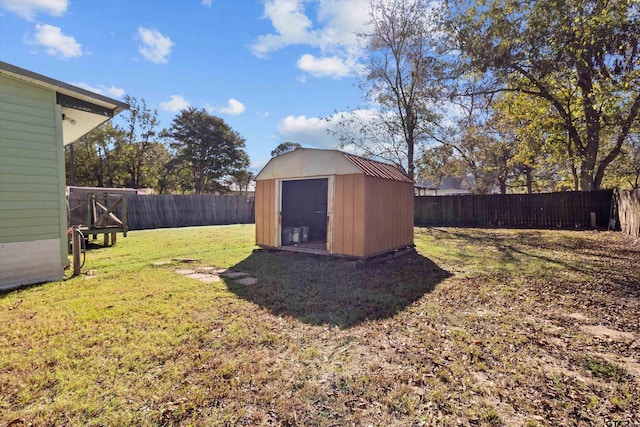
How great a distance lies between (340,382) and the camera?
7.11 feet

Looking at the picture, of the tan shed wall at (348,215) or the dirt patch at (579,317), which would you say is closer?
the dirt patch at (579,317)

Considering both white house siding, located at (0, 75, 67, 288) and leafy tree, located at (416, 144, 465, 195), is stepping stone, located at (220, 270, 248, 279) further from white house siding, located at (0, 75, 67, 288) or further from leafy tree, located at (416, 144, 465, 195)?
leafy tree, located at (416, 144, 465, 195)

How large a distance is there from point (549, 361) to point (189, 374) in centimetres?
283

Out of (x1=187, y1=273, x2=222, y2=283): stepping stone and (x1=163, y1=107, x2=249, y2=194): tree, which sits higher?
(x1=163, y1=107, x2=249, y2=194): tree

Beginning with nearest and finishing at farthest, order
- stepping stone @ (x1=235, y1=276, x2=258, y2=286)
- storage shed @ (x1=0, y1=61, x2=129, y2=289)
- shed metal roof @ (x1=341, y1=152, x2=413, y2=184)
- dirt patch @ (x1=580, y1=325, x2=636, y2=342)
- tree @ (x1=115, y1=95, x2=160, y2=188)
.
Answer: dirt patch @ (x1=580, y1=325, x2=636, y2=342)
storage shed @ (x1=0, y1=61, x2=129, y2=289)
stepping stone @ (x1=235, y1=276, x2=258, y2=286)
shed metal roof @ (x1=341, y1=152, x2=413, y2=184)
tree @ (x1=115, y1=95, x2=160, y2=188)

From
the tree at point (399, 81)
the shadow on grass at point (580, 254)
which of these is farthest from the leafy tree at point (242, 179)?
the shadow on grass at point (580, 254)

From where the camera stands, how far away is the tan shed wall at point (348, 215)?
229 inches

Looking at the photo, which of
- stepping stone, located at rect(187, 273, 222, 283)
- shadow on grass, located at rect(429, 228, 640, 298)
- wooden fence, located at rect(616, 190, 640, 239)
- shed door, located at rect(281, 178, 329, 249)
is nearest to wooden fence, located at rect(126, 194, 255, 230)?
shed door, located at rect(281, 178, 329, 249)

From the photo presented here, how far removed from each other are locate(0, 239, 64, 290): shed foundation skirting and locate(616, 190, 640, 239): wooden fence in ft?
42.8

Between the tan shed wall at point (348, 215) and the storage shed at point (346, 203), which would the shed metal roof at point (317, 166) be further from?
the tan shed wall at point (348, 215)

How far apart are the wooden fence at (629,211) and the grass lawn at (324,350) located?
16.4 ft

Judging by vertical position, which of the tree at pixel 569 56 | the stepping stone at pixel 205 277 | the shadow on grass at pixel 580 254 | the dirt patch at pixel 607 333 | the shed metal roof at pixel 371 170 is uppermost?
the tree at pixel 569 56

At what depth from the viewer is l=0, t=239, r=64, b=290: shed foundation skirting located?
4.29 meters

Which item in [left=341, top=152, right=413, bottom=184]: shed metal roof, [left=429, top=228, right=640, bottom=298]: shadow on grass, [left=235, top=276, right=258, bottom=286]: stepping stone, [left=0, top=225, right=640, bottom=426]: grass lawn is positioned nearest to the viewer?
[left=0, top=225, right=640, bottom=426]: grass lawn
